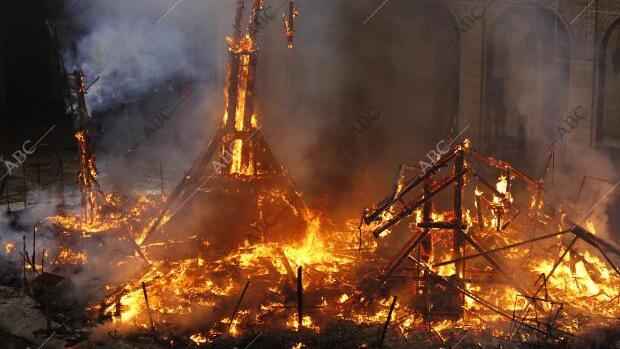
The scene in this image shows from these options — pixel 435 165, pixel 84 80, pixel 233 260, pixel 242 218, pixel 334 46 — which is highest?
pixel 334 46

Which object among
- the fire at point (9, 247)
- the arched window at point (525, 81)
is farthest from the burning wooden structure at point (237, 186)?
the arched window at point (525, 81)

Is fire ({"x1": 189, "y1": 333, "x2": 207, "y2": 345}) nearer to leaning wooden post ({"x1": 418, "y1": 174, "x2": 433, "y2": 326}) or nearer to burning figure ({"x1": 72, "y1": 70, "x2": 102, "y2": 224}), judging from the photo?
leaning wooden post ({"x1": 418, "y1": 174, "x2": 433, "y2": 326})

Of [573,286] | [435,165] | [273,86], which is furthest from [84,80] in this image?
[573,286]

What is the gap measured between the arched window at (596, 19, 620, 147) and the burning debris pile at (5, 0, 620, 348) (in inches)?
357

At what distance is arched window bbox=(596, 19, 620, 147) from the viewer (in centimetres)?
1959

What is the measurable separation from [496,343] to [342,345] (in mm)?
2305

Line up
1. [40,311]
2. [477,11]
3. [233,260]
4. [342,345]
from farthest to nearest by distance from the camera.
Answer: [477,11] → [233,260] → [40,311] → [342,345]

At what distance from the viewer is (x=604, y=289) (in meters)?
9.71

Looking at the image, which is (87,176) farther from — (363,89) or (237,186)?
(363,89)

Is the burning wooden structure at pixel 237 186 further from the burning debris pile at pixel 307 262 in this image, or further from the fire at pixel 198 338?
the fire at pixel 198 338

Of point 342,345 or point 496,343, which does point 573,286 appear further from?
point 342,345

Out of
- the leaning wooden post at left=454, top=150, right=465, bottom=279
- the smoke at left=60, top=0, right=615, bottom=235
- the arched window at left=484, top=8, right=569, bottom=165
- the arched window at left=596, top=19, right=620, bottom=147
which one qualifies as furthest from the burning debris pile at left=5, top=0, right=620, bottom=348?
the arched window at left=596, top=19, right=620, bottom=147

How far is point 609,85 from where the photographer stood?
19.7 metres

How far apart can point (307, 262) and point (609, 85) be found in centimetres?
1531
